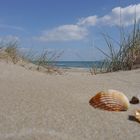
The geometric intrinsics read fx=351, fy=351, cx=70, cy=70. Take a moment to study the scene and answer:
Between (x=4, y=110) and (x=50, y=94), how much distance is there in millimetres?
500

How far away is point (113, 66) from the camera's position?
16.1 ft

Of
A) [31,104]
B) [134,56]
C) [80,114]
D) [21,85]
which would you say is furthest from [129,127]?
[134,56]

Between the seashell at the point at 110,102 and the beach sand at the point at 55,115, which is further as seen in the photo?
the seashell at the point at 110,102

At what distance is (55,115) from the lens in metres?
2.02

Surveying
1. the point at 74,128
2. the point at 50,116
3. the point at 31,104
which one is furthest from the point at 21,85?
the point at 74,128

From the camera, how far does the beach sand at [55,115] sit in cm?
179

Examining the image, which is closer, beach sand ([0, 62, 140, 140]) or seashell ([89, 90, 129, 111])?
beach sand ([0, 62, 140, 140])

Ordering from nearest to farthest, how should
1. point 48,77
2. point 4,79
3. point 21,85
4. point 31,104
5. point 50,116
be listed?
point 50,116 < point 31,104 < point 21,85 < point 4,79 < point 48,77

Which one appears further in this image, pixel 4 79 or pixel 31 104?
Answer: pixel 4 79

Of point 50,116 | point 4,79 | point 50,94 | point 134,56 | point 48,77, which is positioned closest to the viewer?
point 50,116

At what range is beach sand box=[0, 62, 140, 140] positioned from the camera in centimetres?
179

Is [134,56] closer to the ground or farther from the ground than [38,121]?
farther from the ground

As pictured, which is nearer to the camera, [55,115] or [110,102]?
[55,115]

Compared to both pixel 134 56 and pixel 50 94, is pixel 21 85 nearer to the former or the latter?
pixel 50 94
